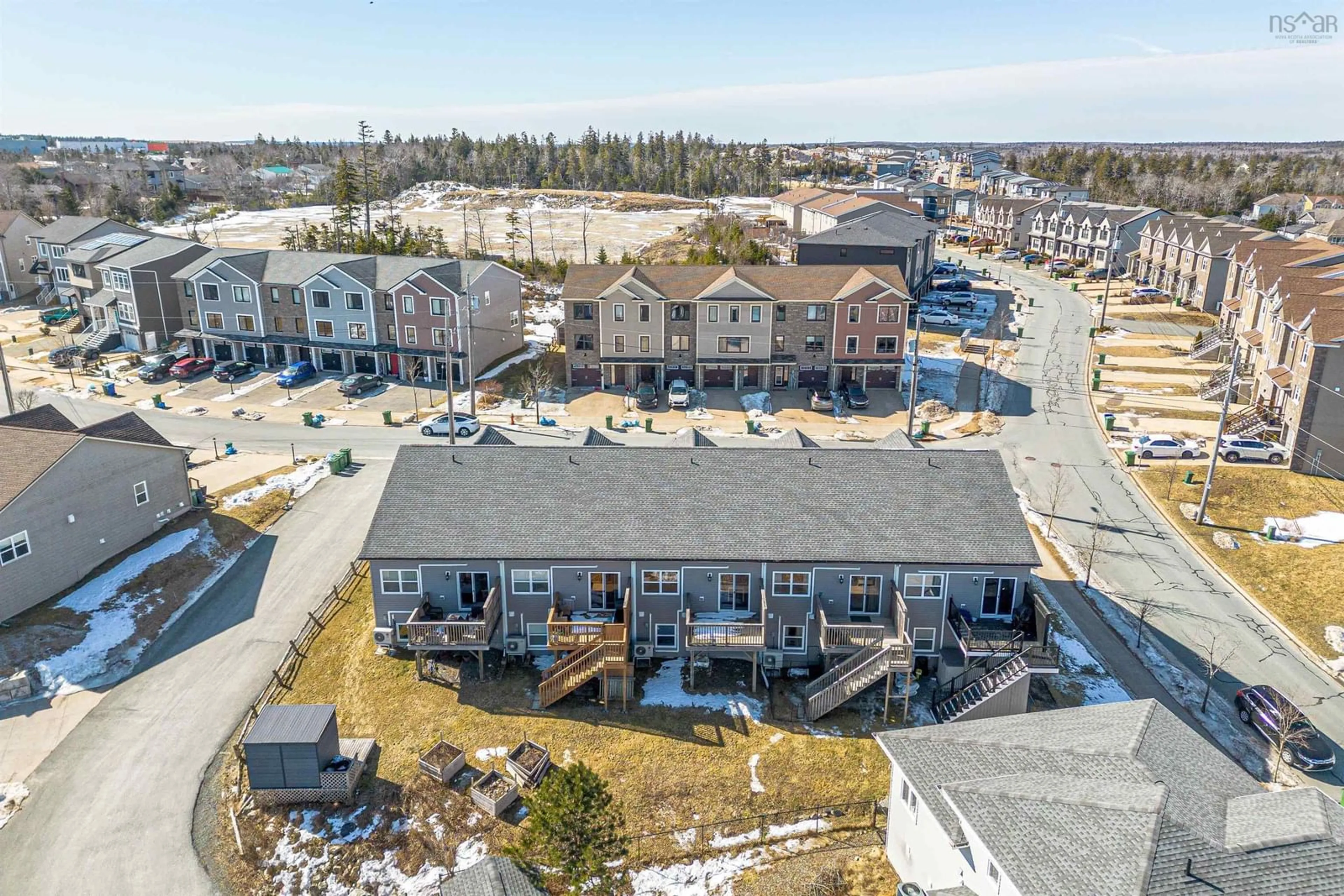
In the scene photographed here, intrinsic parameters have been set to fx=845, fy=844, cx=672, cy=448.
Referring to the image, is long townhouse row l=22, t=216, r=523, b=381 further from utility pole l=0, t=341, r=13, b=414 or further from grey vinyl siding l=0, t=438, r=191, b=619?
grey vinyl siding l=0, t=438, r=191, b=619

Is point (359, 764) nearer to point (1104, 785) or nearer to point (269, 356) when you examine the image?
point (1104, 785)

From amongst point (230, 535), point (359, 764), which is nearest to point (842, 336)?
point (230, 535)

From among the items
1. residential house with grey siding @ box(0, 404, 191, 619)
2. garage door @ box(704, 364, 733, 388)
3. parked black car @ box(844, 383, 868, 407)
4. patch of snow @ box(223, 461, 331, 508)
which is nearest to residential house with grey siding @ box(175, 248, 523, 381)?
Result: patch of snow @ box(223, 461, 331, 508)

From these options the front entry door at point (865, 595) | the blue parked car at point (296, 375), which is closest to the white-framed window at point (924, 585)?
the front entry door at point (865, 595)

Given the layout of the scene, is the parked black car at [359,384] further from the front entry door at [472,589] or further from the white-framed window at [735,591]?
the white-framed window at [735,591]

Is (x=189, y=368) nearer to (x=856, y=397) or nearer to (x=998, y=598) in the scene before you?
(x=856, y=397)

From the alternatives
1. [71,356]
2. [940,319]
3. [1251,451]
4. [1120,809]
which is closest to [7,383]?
[71,356]
